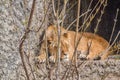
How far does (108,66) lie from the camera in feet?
15.7

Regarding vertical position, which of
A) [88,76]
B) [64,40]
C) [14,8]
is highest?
[14,8]

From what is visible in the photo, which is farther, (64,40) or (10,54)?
(64,40)

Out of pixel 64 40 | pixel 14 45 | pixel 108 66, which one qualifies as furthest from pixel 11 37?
pixel 108 66

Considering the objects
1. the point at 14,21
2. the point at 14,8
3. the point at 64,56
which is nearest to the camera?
the point at 14,21

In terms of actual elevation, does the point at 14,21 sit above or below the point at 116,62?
above

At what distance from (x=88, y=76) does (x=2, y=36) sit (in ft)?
3.16

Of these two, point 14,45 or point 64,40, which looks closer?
point 14,45

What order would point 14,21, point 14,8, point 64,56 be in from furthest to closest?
point 64,56 → point 14,8 → point 14,21

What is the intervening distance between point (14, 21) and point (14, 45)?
1.34ft

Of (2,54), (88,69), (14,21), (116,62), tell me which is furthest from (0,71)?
(116,62)

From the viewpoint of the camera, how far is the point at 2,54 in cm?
462

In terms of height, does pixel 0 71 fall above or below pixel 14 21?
below

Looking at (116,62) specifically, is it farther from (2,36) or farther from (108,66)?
(2,36)

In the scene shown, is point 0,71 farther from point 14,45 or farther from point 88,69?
point 88,69
